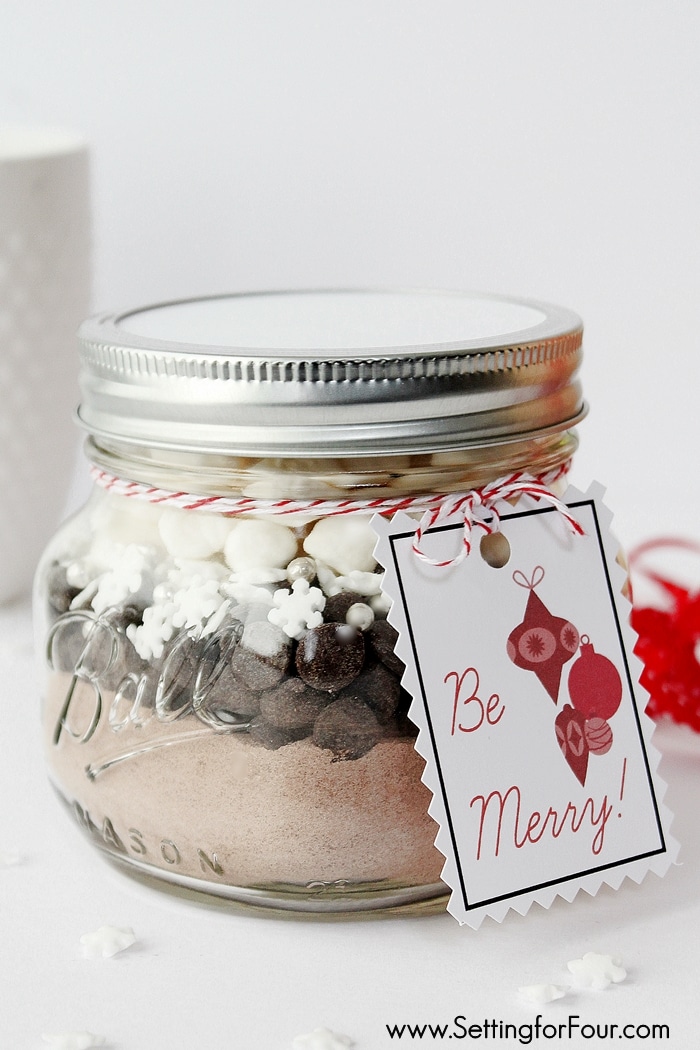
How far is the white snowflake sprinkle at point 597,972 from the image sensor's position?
2.56ft

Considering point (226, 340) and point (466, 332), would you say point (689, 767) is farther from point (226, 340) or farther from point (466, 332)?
point (226, 340)

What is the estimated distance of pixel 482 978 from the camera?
0.79 m

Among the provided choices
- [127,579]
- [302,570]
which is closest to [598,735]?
[302,570]

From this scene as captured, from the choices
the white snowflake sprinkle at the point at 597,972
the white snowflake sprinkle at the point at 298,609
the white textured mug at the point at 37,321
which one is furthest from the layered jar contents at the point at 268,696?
the white textured mug at the point at 37,321

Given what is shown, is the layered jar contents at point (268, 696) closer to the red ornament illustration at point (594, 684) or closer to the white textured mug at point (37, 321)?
the red ornament illustration at point (594, 684)

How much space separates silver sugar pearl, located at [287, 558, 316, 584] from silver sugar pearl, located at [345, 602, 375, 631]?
32mm

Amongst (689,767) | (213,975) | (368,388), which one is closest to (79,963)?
(213,975)

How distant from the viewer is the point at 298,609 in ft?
2.53

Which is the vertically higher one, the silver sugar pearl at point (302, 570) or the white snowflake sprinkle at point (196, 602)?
the silver sugar pearl at point (302, 570)

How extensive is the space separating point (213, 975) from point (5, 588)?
800mm

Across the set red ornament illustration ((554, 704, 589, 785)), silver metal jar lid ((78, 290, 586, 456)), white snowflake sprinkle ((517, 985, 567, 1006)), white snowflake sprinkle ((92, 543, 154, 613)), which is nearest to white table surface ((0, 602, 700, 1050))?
white snowflake sprinkle ((517, 985, 567, 1006))

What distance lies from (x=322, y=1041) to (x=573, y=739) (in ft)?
0.82

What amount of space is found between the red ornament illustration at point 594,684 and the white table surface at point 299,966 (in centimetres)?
15

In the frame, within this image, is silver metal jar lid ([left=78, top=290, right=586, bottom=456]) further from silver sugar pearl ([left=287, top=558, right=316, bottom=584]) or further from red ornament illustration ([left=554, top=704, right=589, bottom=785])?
red ornament illustration ([left=554, top=704, right=589, bottom=785])
